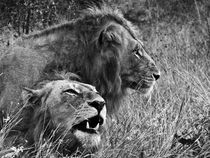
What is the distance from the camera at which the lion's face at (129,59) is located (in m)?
4.77

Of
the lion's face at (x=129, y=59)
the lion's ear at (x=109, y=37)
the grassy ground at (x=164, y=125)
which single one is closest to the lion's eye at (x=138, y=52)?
the lion's face at (x=129, y=59)

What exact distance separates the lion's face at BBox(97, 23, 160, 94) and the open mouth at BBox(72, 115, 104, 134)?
1.50m

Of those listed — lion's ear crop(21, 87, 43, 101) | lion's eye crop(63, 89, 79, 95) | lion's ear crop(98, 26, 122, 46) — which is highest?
lion's ear crop(98, 26, 122, 46)

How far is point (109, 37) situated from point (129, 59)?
32 cm

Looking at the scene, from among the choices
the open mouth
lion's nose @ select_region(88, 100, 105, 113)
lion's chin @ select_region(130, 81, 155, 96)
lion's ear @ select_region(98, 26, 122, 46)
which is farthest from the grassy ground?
lion's ear @ select_region(98, 26, 122, 46)

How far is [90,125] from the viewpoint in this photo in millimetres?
3318

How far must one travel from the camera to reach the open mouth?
3.27 meters

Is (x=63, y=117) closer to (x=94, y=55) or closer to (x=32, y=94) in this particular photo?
(x=32, y=94)

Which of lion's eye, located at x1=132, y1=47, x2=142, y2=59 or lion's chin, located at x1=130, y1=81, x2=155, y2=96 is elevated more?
lion's eye, located at x1=132, y1=47, x2=142, y2=59

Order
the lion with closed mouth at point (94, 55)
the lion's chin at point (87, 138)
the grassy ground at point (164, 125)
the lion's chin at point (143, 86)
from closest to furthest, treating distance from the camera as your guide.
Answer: the lion's chin at point (87, 138)
the grassy ground at point (164, 125)
the lion with closed mouth at point (94, 55)
the lion's chin at point (143, 86)

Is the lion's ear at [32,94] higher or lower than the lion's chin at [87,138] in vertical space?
higher

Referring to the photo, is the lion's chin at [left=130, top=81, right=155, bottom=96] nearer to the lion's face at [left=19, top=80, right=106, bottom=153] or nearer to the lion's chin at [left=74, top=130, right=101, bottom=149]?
the lion's face at [left=19, top=80, right=106, bottom=153]

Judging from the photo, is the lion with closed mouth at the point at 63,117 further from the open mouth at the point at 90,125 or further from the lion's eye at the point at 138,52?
the lion's eye at the point at 138,52

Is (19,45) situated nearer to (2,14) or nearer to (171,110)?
(171,110)
